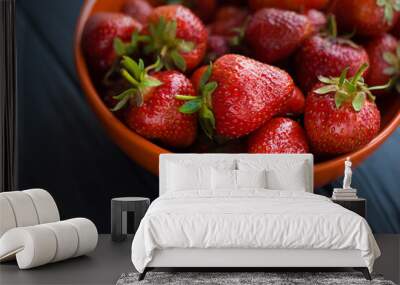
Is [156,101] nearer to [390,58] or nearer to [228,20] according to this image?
[228,20]

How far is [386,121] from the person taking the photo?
174 inches

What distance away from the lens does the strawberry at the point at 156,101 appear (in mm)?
4164

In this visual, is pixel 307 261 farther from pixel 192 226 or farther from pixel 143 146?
pixel 143 146

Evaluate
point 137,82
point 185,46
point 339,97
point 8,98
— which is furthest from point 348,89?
point 8,98

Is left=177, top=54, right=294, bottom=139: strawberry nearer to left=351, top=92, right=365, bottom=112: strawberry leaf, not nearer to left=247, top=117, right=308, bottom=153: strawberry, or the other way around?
left=247, top=117, right=308, bottom=153: strawberry

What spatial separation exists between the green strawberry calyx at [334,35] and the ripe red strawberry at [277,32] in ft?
0.42

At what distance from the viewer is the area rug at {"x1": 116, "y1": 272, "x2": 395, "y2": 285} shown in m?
3.37

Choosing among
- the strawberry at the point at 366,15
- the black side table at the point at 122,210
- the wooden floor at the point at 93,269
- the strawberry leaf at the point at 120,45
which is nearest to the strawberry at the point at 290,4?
the strawberry at the point at 366,15

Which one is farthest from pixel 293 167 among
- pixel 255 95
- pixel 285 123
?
pixel 255 95

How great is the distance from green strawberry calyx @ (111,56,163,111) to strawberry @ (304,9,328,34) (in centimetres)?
100

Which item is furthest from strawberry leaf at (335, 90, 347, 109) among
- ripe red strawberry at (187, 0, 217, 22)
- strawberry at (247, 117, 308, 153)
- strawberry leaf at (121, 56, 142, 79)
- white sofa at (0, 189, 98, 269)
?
white sofa at (0, 189, 98, 269)

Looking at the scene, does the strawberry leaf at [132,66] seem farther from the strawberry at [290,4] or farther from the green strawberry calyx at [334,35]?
the green strawberry calyx at [334,35]

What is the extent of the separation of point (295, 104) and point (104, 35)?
129 centimetres

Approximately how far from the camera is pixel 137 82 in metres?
4.18
